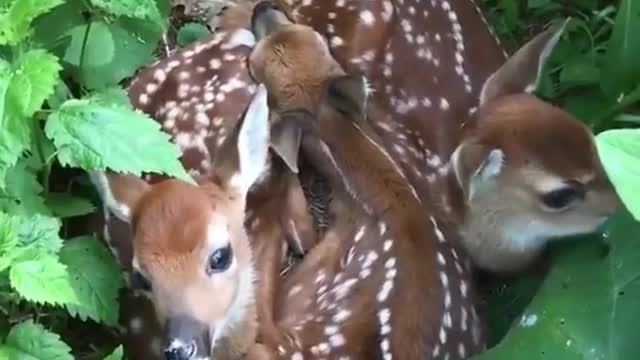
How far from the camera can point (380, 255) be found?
3068 millimetres

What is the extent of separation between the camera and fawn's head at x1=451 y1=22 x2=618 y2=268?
3012 mm

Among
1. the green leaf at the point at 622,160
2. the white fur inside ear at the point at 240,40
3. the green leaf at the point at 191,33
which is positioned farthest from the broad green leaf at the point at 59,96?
the green leaf at the point at 622,160

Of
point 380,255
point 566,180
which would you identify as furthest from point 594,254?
point 380,255

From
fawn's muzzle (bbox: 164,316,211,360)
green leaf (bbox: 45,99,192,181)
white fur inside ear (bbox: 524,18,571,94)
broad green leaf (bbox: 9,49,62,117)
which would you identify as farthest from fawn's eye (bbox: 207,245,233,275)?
white fur inside ear (bbox: 524,18,571,94)

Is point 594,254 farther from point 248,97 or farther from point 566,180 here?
point 248,97

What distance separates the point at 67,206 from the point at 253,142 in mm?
370

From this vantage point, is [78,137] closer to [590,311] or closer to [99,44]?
[99,44]

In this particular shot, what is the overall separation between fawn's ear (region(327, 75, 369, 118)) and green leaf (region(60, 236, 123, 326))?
0.63 metres

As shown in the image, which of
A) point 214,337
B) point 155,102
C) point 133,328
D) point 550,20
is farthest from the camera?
point 550,20

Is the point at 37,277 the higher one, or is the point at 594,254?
the point at 37,277

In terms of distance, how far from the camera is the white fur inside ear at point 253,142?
2928mm

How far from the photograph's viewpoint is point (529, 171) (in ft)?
10.0

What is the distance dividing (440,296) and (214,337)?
1.48 feet

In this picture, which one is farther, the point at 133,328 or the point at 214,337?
the point at 133,328
